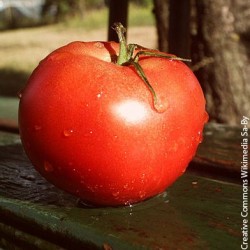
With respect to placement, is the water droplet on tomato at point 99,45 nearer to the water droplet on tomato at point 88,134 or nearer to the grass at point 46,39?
the water droplet on tomato at point 88,134

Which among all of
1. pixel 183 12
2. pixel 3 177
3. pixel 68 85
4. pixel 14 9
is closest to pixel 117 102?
pixel 68 85

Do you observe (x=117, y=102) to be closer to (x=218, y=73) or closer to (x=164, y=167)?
(x=164, y=167)

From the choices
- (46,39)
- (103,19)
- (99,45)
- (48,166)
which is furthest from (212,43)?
(103,19)

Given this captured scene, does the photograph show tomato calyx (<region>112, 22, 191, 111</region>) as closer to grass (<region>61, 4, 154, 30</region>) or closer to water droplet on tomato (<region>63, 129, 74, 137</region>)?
water droplet on tomato (<region>63, 129, 74, 137</region>)

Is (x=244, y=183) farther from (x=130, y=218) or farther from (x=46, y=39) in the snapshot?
(x=46, y=39)

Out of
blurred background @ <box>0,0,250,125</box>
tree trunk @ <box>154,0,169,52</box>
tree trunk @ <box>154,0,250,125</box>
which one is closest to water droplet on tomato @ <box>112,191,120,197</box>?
blurred background @ <box>0,0,250,125</box>

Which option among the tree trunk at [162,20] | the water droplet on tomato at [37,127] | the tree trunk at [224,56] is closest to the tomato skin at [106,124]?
the water droplet on tomato at [37,127]
